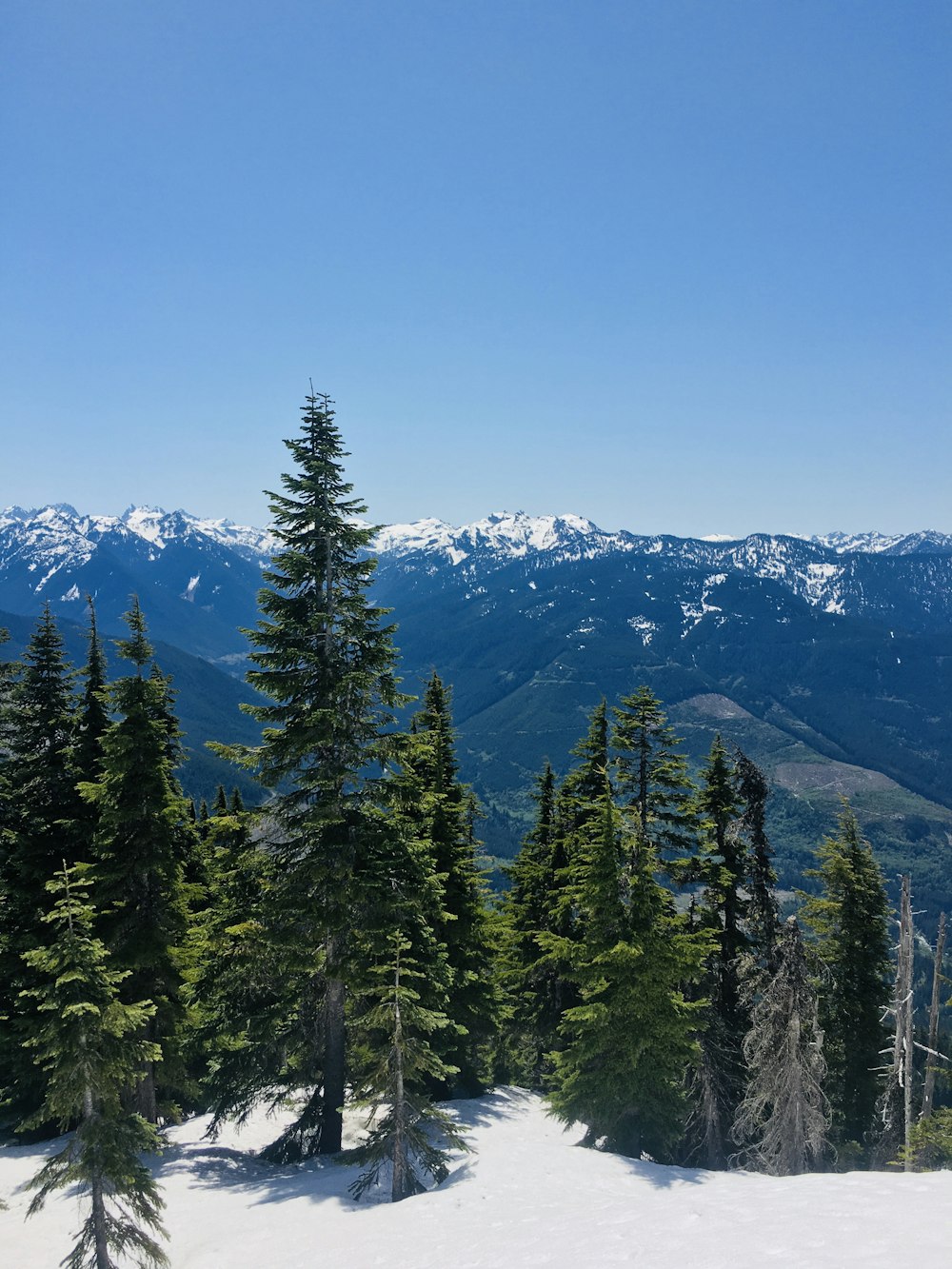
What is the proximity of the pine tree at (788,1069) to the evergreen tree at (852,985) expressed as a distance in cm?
1107

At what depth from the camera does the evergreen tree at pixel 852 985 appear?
105 feet

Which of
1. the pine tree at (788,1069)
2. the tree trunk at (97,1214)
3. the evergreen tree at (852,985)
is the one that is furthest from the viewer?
the evergreen tree at (852,985)

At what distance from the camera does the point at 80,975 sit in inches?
539

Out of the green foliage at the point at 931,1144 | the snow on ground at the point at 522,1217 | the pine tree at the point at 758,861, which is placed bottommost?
the green foliage at the point at 931,1144

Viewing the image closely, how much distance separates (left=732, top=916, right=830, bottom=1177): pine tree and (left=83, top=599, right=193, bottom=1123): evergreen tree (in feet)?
59.4

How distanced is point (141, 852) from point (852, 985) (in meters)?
30.4

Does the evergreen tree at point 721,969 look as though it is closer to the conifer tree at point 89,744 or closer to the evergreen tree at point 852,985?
the evergreen tree at point 852,985

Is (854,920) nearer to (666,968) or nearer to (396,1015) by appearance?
(666,968)

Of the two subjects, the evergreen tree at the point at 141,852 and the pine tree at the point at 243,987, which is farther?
Result: the evergreen tree at the point at 141,852

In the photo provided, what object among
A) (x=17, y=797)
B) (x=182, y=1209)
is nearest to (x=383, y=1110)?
(x=182, y=1209)

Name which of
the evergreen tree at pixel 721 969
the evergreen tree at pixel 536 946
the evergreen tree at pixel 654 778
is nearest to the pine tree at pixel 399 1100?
the evergreen tree at pixel 654 778

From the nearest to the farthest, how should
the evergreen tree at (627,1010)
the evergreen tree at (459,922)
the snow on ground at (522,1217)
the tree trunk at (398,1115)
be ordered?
the snow on ground at (522,1217)
the tree trunk at (398,1115)
the evergreen tree at (627,1010)
the evergreen tree at (459,922)

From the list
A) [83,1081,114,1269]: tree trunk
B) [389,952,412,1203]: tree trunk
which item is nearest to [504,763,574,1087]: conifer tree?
[389,952,412,1203]: tree trunk

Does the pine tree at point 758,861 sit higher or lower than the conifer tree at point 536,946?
higher
